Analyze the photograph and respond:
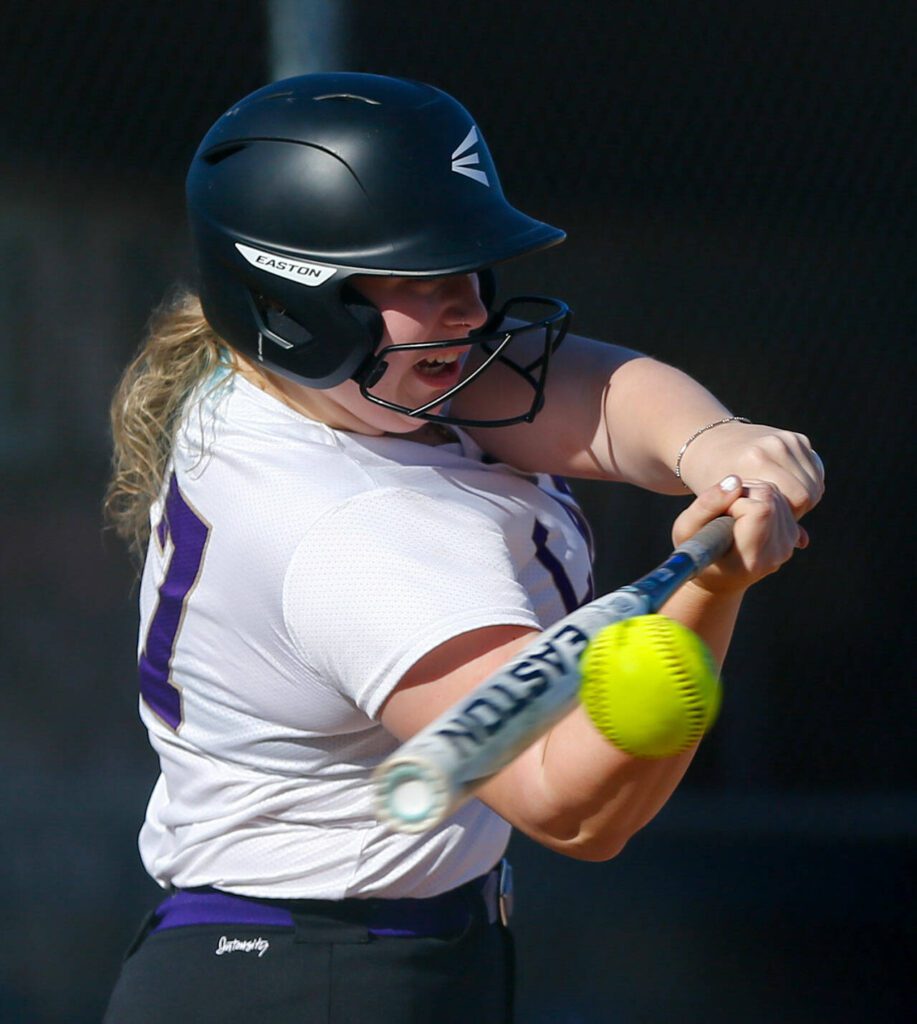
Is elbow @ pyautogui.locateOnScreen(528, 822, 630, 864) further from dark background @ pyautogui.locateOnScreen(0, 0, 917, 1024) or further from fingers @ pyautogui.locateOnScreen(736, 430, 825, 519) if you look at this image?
dark background @ pyautogui.locateOnScreen(0, 0, 917, 1024)

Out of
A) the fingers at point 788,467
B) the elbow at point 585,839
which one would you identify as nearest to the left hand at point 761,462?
the fingers at point 788,467

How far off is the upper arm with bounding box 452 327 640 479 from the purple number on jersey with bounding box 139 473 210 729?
28 centimetres

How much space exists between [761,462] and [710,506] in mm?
104

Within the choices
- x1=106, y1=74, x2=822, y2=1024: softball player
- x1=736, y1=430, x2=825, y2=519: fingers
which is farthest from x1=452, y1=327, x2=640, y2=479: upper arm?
x1=736, y1=430, x2=825, y2=519: fingers

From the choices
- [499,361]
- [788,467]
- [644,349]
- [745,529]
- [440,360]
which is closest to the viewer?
[745,529]

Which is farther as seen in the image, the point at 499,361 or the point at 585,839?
the point at 499,361

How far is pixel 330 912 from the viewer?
1234mm

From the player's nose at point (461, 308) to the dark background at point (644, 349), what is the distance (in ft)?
4.05

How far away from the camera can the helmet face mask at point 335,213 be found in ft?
3.72

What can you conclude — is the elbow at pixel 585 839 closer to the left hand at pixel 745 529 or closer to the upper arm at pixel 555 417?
the left hand at pixel 745 529

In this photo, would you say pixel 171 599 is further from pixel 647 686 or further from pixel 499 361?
pixel 647 686

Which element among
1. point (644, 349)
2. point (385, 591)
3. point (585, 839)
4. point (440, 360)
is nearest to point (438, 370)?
point (440, 360)

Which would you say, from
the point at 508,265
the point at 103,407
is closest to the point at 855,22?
the point at 508,265

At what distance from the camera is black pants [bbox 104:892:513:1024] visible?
123cm
